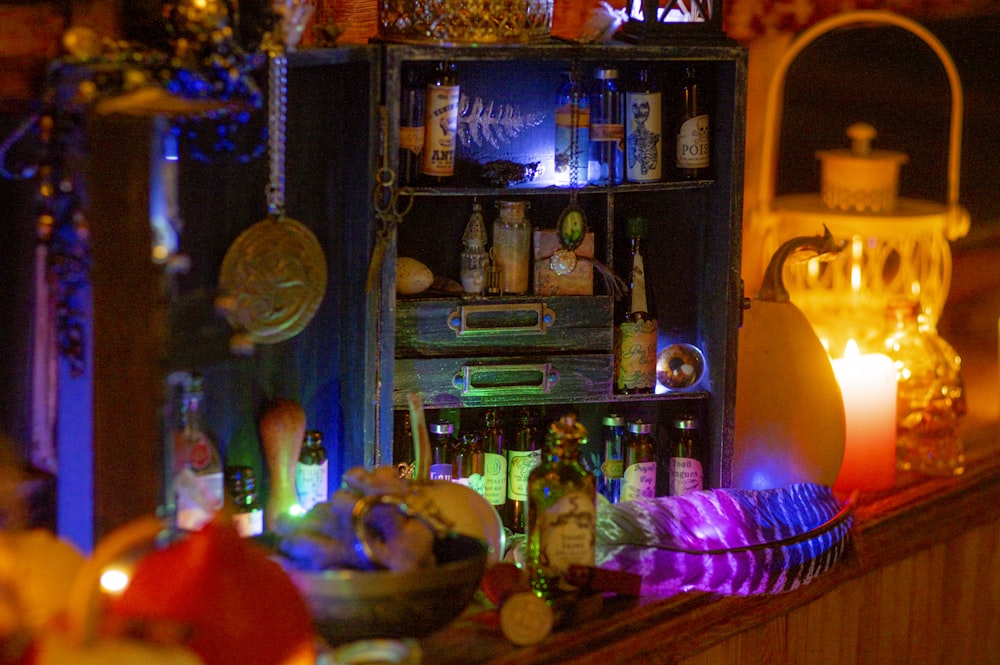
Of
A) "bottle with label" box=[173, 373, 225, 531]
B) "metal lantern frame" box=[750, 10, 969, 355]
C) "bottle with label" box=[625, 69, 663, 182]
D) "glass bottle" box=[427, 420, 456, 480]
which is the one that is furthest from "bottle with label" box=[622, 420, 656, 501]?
"bottle with label" box=[173, 373, 225, 531]

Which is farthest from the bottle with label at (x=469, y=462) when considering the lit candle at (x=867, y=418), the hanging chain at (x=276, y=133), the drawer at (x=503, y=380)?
the lit candle at (x=867, y=418)

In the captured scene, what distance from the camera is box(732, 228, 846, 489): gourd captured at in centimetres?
253

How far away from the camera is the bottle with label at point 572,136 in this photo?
7.72 feet

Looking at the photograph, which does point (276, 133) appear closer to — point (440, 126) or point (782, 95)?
point (440, 126)

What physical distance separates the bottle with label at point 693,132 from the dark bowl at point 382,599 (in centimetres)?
100

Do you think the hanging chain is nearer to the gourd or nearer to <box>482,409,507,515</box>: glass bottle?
<box>482,409,507,515</box>: glass bottle

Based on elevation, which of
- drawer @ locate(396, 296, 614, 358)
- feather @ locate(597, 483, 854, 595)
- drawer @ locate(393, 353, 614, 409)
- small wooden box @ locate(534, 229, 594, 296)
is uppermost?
small wooden box @ locate(534, 229, 594, 296)

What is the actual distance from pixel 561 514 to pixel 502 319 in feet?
1.75

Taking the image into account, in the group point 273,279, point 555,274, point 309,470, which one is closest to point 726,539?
point 555,274

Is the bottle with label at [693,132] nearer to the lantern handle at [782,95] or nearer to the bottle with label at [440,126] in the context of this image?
the bottle with label at [440,126]

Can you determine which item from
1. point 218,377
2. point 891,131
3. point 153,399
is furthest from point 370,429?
point 891,131

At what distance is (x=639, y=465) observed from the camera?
2539 mm

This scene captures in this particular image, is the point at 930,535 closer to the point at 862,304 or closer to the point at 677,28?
the point at 862,304

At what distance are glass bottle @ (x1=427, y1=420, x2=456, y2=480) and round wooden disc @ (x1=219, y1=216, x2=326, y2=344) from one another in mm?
398
